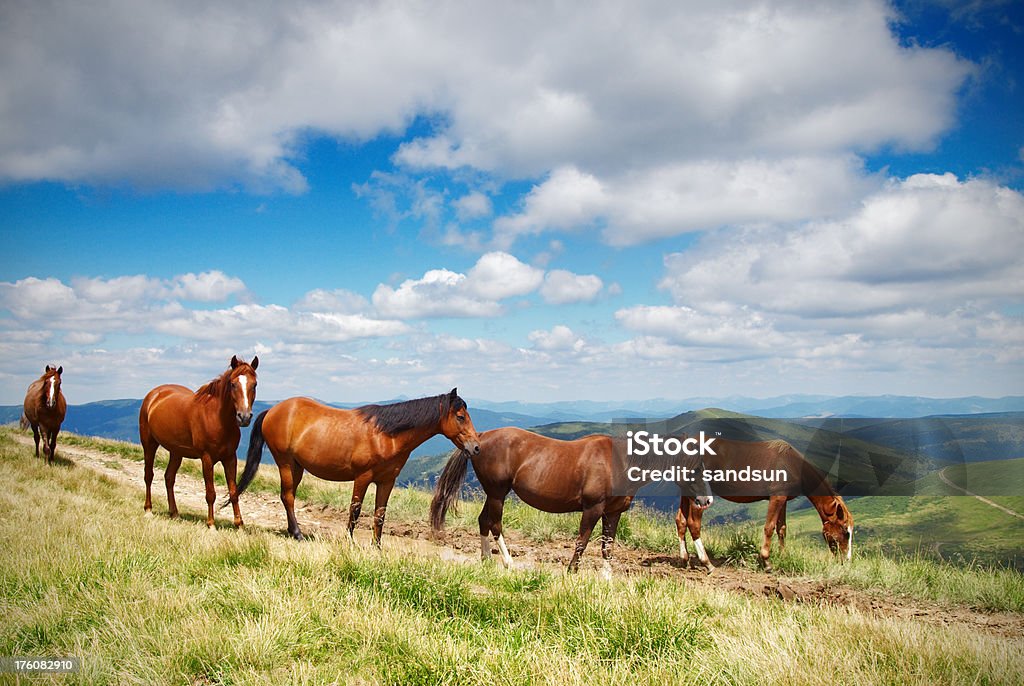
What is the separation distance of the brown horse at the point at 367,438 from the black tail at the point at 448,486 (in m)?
0.80

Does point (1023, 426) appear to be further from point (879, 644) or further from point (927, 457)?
point (879, 644)

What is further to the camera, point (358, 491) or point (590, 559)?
point (590, 559)

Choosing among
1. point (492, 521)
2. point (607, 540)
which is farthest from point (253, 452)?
point (607, 540)

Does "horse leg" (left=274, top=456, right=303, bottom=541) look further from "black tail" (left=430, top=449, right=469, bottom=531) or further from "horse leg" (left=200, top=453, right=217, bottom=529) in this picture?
"black tail" (left=430, top=449, right=469, bottom=531)

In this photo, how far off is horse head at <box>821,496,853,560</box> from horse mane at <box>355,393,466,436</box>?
25.0 ft

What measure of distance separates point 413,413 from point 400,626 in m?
4.41

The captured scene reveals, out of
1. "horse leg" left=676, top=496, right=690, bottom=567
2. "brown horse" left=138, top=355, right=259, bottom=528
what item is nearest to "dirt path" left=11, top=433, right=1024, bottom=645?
"horse leg" left=676, top=496, right=690, bottom=567

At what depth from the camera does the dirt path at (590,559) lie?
7.40 metres

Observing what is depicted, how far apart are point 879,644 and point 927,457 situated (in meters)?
5.54

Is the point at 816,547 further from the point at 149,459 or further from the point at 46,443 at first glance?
the point at 46,443

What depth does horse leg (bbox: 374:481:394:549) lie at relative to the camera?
8.77 metres

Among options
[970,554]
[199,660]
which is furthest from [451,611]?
[970,554]

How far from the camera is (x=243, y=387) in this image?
930 cm

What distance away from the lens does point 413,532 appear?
11.9 meters
